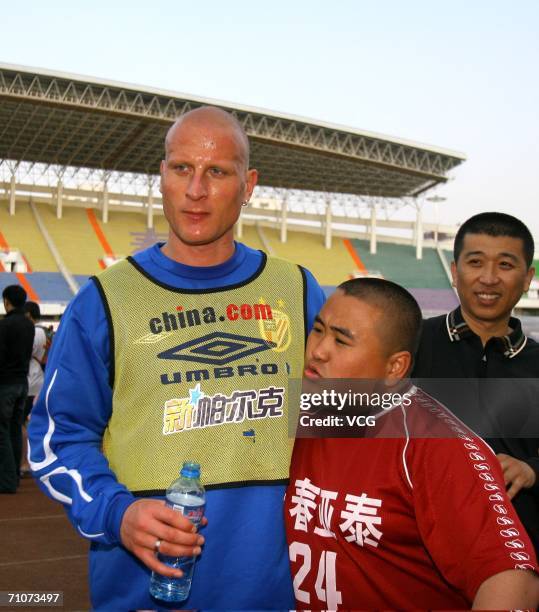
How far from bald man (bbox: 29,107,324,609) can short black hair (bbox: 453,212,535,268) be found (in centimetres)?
156

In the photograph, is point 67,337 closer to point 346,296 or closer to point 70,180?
point 346,296

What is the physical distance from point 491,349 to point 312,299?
3.90 feet

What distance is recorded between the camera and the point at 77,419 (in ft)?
7.00

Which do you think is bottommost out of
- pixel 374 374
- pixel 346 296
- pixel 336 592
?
pixel 336 592

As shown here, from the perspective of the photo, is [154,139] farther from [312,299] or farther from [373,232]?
[312,299]

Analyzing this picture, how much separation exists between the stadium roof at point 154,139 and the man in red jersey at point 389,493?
33402mm

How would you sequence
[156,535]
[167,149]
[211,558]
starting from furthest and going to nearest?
[167,149] → [211,558] → [156,535]

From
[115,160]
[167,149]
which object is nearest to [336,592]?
[167,149]

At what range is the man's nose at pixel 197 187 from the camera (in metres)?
2.28

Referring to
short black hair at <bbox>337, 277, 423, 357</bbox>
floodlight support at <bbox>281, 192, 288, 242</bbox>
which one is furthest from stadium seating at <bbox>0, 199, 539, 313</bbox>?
short black hair at <bbox>337, 277, 423, 357</bbox>

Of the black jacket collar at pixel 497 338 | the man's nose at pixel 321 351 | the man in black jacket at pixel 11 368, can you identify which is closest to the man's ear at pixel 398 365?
the man's nose at pixel 321 351

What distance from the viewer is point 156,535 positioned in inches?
72.4

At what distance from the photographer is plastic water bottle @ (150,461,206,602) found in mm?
1933

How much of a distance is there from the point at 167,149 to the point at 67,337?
0.65 m
